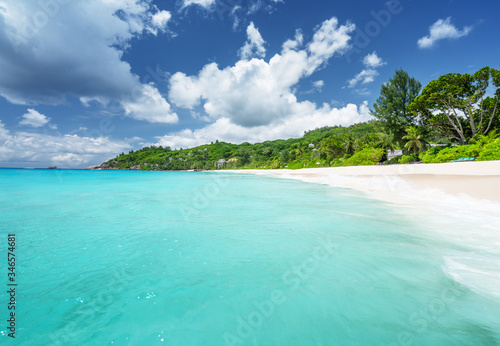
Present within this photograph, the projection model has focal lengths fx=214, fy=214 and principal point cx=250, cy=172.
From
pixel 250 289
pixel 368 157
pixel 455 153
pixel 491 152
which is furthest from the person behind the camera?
pixel 368 157

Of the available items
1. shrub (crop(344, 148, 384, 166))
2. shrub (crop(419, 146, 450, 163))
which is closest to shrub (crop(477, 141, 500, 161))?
shrub (crop(419, 146, 450, 163))

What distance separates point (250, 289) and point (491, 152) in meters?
29.7

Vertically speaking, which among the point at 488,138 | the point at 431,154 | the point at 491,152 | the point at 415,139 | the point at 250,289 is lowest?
the point at 250,289

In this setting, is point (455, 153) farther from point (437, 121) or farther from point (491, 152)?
point (437, 121)

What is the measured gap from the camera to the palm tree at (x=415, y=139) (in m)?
34.2

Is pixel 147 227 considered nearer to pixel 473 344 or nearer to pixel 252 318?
Result: pixel 252 318

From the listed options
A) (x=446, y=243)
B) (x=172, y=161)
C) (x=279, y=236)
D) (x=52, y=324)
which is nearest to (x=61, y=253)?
(x=52, y=324)

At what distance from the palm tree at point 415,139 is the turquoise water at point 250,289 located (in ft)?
117

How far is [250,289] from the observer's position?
A: 344 centimetres

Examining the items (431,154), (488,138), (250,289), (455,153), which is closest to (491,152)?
(455,153)

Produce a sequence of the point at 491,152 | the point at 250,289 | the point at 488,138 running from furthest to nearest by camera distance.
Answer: the point at 488,138 → the point at 491,152 → the point at 250,289

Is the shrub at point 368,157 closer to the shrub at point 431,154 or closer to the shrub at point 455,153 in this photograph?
the shrub at point 431,154

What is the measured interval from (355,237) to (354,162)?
Answer: 44.0 metres

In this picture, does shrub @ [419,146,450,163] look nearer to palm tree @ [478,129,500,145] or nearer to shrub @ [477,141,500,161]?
palm tree @ [478,129,500,145]
